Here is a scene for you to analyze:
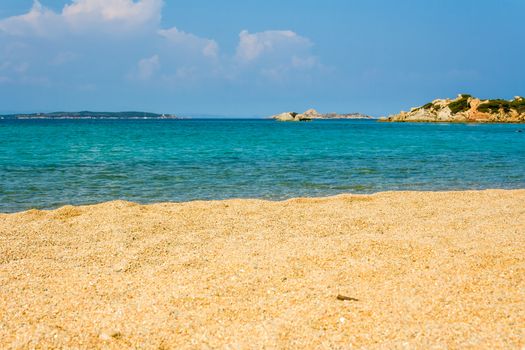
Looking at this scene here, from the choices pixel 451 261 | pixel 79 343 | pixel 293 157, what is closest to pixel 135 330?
pixel 79 343

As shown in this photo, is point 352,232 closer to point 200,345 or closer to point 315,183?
point 200,345

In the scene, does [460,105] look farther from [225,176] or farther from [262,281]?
[262,281]

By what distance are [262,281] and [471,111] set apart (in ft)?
480

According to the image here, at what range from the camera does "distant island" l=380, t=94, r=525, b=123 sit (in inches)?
5157

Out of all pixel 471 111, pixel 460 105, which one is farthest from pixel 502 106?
pixel 460 105

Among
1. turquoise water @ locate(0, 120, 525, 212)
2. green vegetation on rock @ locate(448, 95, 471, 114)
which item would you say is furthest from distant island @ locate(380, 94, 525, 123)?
turquoise water @ locate(0, 120, 525, 212)

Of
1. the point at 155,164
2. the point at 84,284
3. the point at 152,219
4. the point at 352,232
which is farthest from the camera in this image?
the point at 155,164

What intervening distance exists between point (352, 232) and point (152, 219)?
495 cm

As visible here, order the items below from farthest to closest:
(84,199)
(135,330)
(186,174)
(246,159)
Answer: (246,159)
(186,174)
(84,199)
(135,330)

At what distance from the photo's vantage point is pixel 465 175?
23.2 m

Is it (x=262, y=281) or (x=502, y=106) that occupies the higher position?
(x=502, y=106)

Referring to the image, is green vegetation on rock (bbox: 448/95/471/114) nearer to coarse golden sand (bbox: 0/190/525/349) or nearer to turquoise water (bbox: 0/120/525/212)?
turquoise water (bbox: 0/120/525/212)

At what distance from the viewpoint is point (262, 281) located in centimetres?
730

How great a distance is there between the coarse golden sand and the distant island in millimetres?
133908
